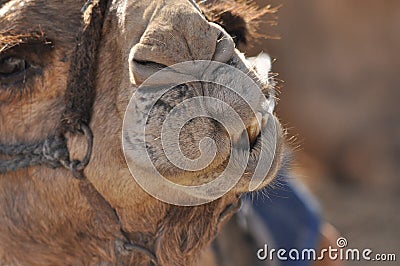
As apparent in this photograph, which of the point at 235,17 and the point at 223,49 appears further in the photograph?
the point at 235,17

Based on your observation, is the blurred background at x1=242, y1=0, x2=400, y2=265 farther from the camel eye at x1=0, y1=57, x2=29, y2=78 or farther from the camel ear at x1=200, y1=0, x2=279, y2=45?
the camel eye at x1=0, y1=57, x2=29, y2=78

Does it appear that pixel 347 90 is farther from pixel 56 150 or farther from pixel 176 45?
pixel 176 45

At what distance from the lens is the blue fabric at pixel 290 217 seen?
3.44 meters

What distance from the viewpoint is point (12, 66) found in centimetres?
198

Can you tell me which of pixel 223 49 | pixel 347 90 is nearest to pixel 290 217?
pixel 223 49

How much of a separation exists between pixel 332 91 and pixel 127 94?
562 cm

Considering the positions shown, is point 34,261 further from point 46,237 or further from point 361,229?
point 361,229

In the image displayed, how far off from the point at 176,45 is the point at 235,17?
542 millimetres

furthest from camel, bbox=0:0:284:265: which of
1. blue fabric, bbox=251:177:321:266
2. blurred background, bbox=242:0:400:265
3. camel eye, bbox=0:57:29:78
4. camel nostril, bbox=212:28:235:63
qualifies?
blurred background, bbox=242:0:400:265

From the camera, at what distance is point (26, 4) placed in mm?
2016

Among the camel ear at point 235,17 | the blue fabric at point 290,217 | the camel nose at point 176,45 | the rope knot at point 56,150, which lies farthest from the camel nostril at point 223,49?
the blue fabric at point 290,217

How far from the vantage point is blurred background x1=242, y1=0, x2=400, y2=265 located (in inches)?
282

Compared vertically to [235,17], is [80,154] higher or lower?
lower

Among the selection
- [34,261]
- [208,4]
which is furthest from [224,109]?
[34,261]
